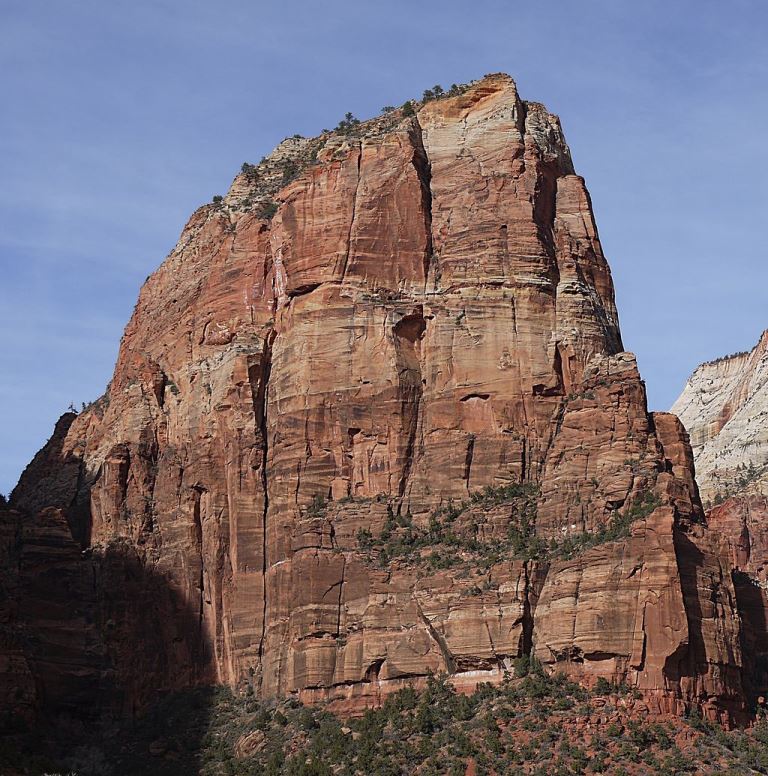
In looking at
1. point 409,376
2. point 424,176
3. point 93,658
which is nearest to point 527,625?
point 409,376

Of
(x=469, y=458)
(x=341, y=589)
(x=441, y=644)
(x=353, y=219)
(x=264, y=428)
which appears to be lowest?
(x=441, y=644)

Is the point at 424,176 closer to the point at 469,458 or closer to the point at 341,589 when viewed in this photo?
the point at 469,458

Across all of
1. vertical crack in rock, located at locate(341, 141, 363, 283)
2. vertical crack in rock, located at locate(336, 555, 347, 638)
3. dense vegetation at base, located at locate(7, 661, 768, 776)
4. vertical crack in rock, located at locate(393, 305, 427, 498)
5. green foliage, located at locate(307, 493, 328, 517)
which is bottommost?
dense vegetation at base, located at locate(7, 661, 768, 776)

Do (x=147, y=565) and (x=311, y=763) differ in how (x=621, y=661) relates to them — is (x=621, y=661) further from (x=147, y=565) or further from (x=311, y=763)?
(x=147, y=565)

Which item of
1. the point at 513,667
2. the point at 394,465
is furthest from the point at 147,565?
the point at 513,667

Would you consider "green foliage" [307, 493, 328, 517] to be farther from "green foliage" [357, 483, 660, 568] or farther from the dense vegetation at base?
the dense vegetation at base

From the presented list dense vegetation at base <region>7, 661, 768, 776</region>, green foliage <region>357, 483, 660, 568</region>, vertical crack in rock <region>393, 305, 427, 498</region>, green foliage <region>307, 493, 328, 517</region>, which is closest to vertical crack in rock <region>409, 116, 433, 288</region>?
vertical crack in rock <region>393, 305, 427, 498</region>
